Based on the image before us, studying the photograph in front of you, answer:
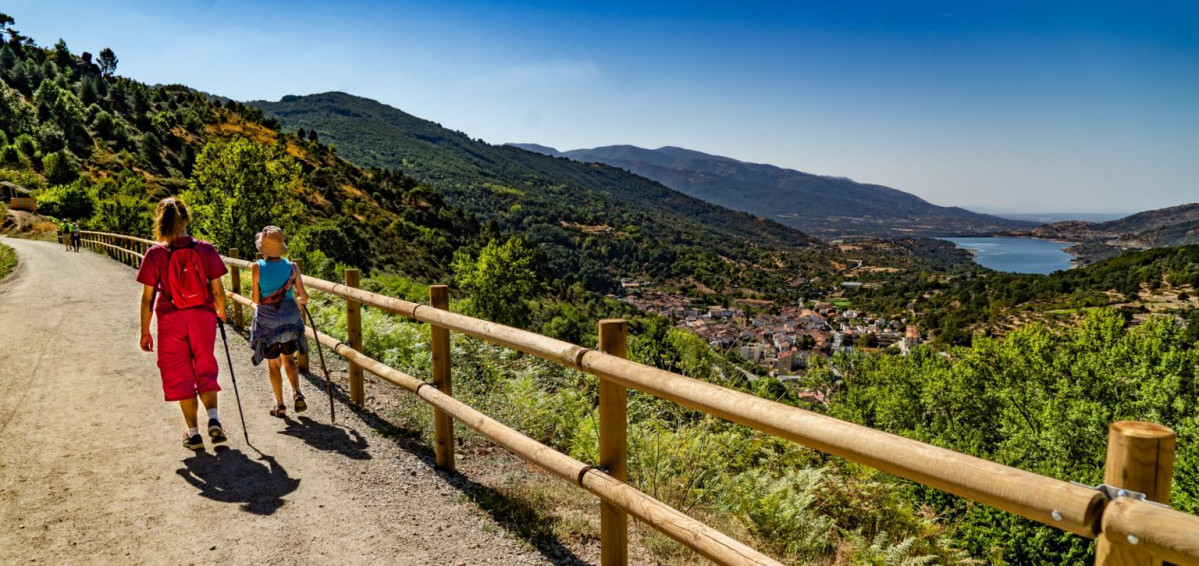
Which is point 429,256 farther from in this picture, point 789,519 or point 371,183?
point 789,519

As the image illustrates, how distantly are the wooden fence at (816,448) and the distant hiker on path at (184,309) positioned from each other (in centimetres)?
A: 161

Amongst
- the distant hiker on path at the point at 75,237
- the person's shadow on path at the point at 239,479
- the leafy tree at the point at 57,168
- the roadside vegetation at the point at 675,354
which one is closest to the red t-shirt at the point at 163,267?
the person's shadow on path at the point at 239,479

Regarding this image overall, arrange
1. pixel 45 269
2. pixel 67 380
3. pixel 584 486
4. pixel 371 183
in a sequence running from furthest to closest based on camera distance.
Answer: pixel 371 183 < pixel 45 269 < pixel 67 380 < pixel 584 486

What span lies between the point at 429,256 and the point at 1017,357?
55.6 meters

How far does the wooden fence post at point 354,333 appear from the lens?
18.6 ft

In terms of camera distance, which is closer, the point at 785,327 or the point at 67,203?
the point at 67,203

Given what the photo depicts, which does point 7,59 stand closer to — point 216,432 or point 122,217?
point 122,217

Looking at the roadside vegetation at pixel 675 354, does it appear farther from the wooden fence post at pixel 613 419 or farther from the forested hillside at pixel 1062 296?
the wooden fence post at pixel 613 419

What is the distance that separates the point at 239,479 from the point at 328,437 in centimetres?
88

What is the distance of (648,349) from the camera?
7020 millimetres

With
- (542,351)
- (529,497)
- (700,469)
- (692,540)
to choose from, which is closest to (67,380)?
(529,497)

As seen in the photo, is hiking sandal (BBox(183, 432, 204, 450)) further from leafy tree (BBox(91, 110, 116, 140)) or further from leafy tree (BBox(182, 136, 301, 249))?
leafy tree (BBox(91, 110, 116, 140))

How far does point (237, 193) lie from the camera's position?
2784 cm

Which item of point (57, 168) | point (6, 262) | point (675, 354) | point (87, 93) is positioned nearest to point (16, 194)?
point (57, 168)
